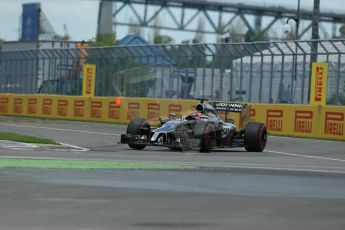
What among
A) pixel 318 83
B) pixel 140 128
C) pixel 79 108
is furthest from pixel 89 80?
pixel 140 128

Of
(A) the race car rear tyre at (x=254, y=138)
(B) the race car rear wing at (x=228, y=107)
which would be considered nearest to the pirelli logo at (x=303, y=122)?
(B) the race car rear wing at (x=228, y=107)

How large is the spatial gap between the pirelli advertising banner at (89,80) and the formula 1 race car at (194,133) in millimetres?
20466

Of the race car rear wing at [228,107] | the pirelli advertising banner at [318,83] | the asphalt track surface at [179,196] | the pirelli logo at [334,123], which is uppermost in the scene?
the pirelli advertising banner at [318,83]

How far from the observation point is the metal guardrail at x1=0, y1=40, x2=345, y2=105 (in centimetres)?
3456

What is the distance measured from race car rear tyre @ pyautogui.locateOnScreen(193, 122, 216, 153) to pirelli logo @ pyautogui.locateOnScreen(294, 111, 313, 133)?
941 centimetres

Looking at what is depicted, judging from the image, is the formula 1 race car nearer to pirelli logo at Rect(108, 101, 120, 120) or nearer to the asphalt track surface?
the asphalt track surface

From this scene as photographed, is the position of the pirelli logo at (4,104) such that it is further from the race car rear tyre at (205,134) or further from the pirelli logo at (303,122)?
the race car rear tyre at (205,134)

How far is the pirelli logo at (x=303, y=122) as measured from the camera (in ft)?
96.7

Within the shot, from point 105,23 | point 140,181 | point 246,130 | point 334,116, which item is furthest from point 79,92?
point 105,23

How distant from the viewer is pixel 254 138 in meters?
21.5

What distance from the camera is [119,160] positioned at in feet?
55.3

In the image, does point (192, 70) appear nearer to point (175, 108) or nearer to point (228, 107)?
point (175, 108)

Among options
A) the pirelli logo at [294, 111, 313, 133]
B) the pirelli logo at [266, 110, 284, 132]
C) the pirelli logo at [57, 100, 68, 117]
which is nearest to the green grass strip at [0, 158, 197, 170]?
the pirelli logo at [294, 111, 313, 133]

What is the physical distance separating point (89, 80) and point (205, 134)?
22.8m
